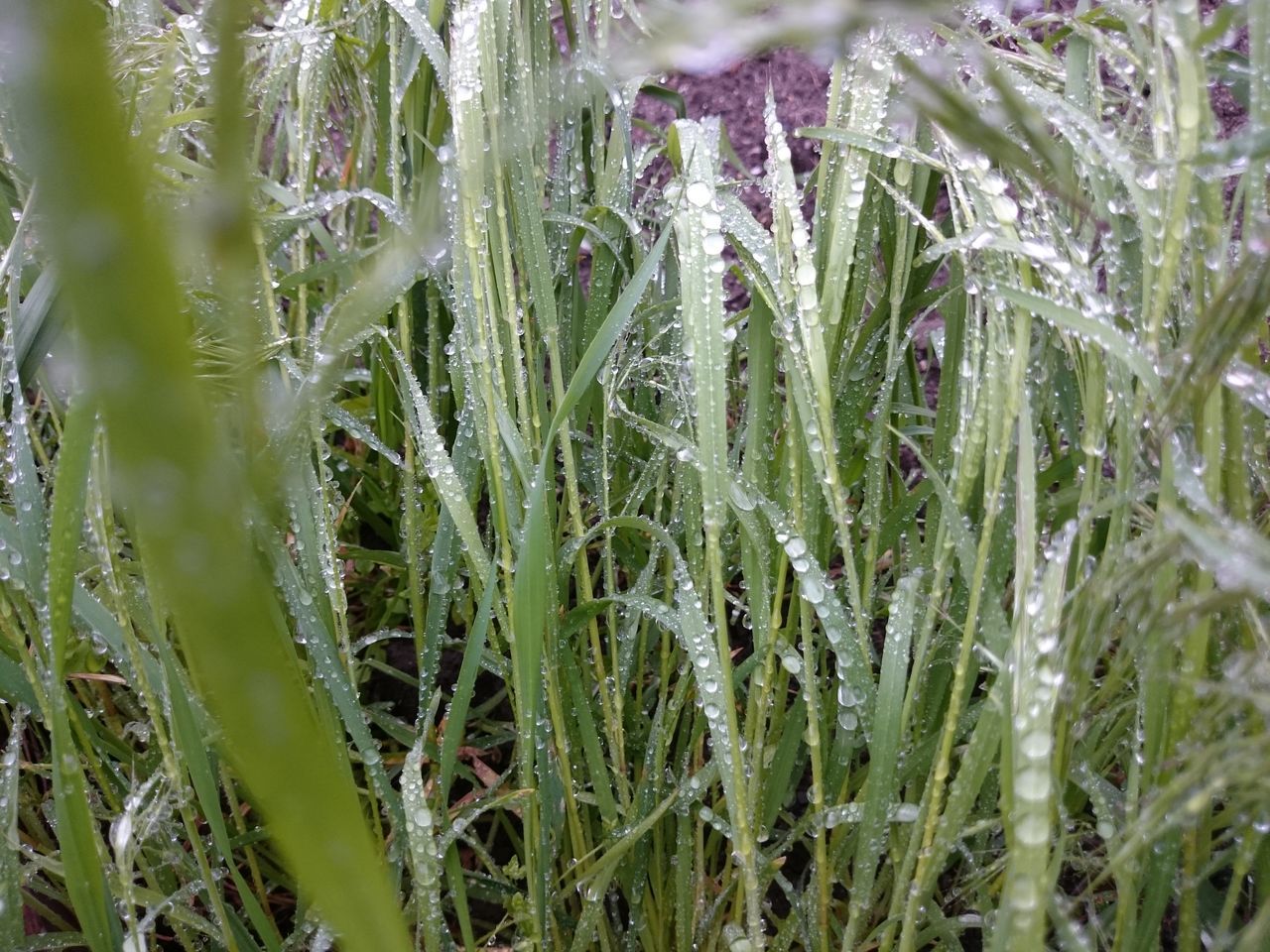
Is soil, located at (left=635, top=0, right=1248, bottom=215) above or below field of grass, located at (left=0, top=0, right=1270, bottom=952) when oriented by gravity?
above

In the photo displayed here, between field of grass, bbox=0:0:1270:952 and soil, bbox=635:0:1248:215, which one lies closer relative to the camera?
field of grass, bbox=0:0:1270:952

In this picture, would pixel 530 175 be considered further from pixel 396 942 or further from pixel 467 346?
pixel 396 942

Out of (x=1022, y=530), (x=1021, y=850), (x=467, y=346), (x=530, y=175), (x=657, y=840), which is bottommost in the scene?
(x=657, y=840)

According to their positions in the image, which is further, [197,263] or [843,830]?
[843,830]

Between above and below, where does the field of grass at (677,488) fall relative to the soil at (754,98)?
below

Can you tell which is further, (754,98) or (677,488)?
(754,98)

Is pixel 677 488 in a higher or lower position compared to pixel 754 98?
lower

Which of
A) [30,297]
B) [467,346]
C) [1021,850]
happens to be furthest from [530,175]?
[1021,850]

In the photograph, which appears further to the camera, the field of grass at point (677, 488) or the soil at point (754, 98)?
the soil at point (754, 98)
